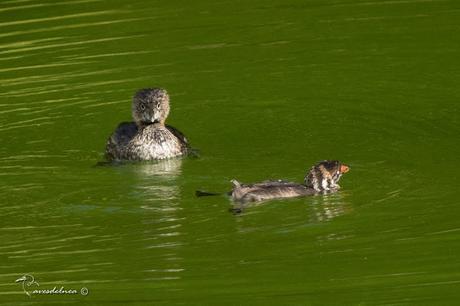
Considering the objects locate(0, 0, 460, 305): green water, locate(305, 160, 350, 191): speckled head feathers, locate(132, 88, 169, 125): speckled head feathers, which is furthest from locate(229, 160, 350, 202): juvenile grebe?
locate(132, 88, 169, 125): speckled head feathers

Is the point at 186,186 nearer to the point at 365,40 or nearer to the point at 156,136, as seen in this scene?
the point at 156,136

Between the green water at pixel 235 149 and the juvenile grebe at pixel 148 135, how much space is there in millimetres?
268

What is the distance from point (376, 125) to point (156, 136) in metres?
2.61

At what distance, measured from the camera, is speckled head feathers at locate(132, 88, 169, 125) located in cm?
1856

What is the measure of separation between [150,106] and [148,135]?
0.68 metres

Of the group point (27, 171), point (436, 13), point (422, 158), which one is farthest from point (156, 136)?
point (436, 13)

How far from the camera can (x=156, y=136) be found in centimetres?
1805

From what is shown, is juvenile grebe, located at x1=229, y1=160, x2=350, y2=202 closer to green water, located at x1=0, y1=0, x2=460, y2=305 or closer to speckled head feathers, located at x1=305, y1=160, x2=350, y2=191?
speckled head feathers, located at x1=305, y1=160, x2=350, y2=191

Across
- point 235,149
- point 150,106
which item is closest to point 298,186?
point 235,149

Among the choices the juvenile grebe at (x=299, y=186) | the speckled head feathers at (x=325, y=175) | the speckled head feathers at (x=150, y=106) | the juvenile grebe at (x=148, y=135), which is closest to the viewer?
the juvenile grebe at (x=299, y=186)

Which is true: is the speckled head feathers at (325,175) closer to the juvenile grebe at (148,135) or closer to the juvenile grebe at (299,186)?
the juvenile grebe at (299,186)

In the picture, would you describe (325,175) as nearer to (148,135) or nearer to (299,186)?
(299,186)

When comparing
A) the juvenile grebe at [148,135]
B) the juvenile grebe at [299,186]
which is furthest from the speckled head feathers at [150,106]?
the juvenile grebe at [299,186]

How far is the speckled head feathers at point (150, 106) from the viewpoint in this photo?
18.6 m
